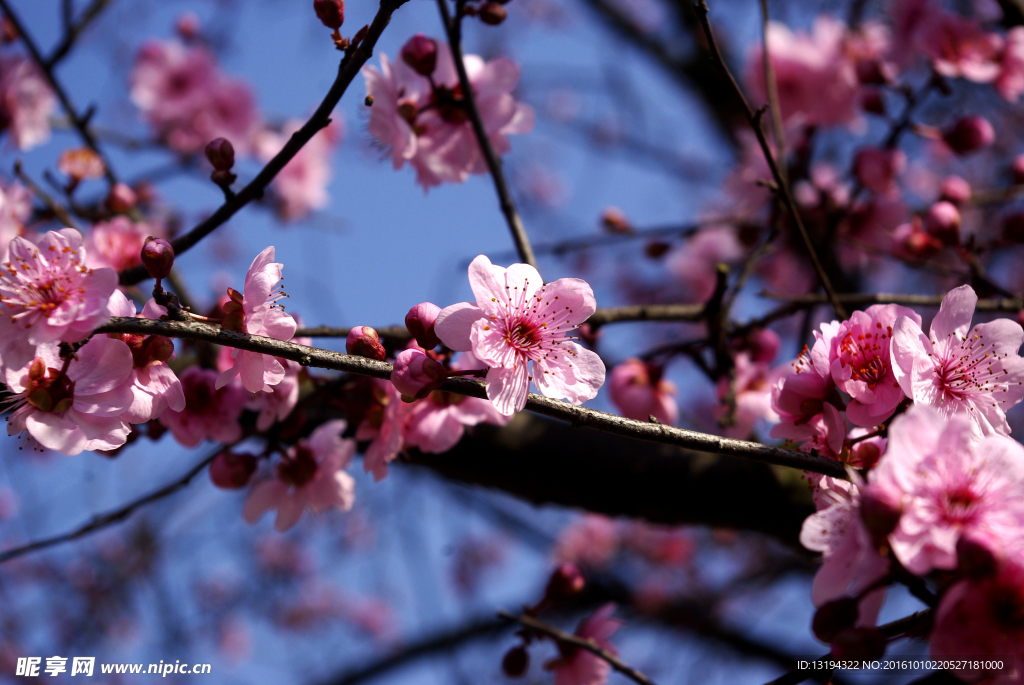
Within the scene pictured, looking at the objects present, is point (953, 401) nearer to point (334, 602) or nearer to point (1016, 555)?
point (1016, 555)

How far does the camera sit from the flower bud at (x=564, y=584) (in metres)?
1.53

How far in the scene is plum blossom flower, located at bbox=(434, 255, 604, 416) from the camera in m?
0.97

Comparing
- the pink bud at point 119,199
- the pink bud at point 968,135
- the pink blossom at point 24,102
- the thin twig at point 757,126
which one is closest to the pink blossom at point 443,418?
the thin twig at point 757,126

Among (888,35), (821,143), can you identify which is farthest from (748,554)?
(888,35)

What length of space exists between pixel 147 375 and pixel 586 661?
1045mm

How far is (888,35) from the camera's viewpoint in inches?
109

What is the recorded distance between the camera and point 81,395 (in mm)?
991

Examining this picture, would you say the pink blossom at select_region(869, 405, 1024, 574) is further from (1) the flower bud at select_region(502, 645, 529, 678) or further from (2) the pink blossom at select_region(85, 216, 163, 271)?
(2) the pink blossom at select_region(85, 216, 163, 271)

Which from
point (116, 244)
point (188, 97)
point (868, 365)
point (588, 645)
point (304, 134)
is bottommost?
point (588, 645)

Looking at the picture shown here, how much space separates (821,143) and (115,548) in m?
6.56

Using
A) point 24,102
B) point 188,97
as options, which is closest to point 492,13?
point 24,102

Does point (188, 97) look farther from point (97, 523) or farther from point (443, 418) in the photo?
point (443, 418)

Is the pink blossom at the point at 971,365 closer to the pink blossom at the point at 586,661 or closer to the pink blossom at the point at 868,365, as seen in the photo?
the pink blossom at the point at 868,365

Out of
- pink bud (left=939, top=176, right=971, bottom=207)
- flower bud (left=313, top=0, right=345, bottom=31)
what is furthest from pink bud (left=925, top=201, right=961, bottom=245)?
flower bud (left=313, top=0, right=345, bottom=31)
